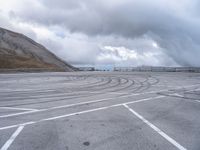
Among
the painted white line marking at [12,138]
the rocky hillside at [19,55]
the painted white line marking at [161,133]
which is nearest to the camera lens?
the painted white line marking at [12,138]

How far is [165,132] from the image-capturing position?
6.28 metres

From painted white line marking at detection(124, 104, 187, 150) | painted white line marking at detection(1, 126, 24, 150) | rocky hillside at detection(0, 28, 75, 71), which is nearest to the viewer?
painted white line marking at detection(1, 126, 24, 150)

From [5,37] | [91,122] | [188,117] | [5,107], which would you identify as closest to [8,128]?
[91,122]

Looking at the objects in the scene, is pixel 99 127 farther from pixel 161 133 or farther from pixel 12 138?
pixel 12 138

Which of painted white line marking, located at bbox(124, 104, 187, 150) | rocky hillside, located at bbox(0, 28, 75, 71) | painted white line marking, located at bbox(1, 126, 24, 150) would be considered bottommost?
painted white line marking, located at bbox(124, 104, 187, 150)

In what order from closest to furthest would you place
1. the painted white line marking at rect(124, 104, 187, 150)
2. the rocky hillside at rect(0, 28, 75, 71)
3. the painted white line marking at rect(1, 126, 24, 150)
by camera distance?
the painted white line marking at rect(1, 126, 24, 150) < the painted white line marking at rect(124, 104, 187, 150) < the rocky hillside at rect(0, 28, 75, 71)

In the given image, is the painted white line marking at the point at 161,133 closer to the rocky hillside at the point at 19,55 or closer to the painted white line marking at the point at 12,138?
the painted white line marking at the point at 12,138

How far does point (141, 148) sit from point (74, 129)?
205cm

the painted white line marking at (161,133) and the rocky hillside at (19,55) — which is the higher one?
the rocky hillside at (19,55)

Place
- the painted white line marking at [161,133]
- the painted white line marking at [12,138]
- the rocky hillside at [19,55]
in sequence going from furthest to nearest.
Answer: the rocky hillside at [19,55], the painted white line marking at [161,133], the painted white line marking at [12,138]

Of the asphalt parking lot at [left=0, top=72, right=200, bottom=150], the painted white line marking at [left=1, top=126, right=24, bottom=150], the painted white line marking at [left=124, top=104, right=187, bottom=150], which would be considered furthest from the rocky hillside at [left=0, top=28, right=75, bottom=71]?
the painted white line marking at [left=1, top=126, right=24, bottom=150]

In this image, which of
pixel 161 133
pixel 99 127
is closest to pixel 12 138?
pixel 99 127

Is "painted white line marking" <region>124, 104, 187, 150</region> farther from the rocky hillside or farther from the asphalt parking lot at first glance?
the rocky hillside

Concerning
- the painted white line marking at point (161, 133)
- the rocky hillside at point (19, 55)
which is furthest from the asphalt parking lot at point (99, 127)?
the rocky hillside at point (19, 55)
